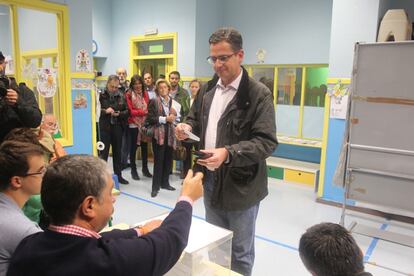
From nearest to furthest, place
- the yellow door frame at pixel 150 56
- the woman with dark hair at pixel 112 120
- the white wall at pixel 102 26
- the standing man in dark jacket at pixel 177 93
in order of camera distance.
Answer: the woman with dark hair at pixel 112 120 → the standing man in dark jacket at pixel 177 93 → the yellow door frame at pixel 150 56 → the white wall at pixel 102 26

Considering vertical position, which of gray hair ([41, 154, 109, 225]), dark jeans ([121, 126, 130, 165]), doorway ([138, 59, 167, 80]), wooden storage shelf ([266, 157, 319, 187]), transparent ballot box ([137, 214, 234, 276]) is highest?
doorway ([138, 59, 167, 80])

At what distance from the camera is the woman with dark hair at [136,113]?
523 cm

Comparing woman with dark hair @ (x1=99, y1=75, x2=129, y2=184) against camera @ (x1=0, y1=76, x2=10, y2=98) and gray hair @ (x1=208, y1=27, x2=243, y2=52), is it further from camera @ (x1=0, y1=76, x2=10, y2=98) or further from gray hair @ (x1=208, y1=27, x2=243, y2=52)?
gray hair @ (x1=208, y1=27, x2=243, y2=52)

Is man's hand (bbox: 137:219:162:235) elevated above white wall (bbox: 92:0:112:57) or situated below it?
below

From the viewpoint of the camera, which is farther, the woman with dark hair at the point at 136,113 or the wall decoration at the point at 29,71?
the woman with dark hair at the point at 136,113

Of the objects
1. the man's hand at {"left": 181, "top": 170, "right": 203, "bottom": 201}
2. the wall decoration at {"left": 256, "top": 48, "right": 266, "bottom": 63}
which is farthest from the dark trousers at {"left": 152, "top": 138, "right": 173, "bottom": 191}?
the man's hand at {"left": 181, "top": 170, "right": 203, "bottom": 201}

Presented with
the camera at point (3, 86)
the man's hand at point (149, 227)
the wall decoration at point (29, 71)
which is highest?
the wall decoration at point (29, 71)

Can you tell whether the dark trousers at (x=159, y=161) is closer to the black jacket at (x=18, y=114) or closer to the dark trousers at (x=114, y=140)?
the dark trousers at (x=114, y=140)

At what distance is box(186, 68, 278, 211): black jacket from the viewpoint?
5.89ft

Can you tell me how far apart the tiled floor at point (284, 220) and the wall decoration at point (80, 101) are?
1260mm

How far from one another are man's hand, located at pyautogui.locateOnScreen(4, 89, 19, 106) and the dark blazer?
205 centimetres

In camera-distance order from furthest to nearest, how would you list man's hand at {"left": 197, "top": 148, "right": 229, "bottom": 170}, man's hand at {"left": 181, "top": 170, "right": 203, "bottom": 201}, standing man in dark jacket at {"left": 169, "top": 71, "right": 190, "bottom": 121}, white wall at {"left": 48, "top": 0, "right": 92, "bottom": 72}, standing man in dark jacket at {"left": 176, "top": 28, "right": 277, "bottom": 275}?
standing man in dark jacket at {"left": 169, "top": 71, "right": 190, "bottom": 121}
white wall at {"left": 48, "top": 0, "right": 92, "bottom": 72}
standing man in dark jacket at {"left": 176, "top": 28, "right": 277, "bottom": 275}
man's hand at {"left": 197, "top": 148, "right": 229, "bottom": 170}
man's hand at {"left": 181, "top": 170, "right": 203, "bottom": 201}

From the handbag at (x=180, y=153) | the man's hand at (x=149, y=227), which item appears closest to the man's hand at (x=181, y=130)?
the man's hand at (x=149, y=227)

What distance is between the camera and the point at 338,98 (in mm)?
4273
